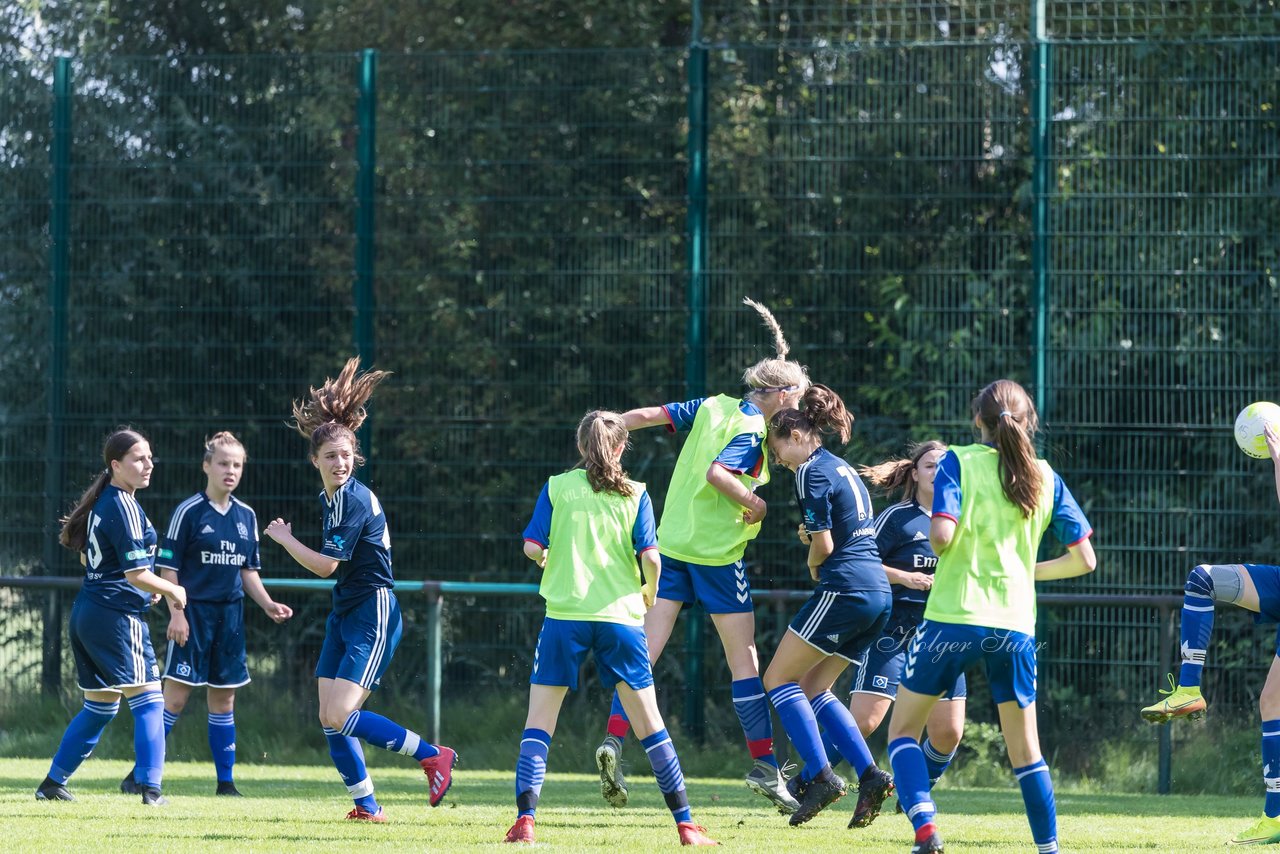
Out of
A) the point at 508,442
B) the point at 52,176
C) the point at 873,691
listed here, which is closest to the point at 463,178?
the point at 508,442

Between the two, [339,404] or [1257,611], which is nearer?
[1257,611]

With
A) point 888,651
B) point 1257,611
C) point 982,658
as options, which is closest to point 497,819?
point 888,651

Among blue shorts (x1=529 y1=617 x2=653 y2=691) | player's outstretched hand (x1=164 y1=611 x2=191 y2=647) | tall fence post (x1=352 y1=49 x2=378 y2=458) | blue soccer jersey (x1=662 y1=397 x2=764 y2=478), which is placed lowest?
player's outstretched hand (x1=164 y1=611 x2=191 y2=647)

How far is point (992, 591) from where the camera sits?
5793 millimetres

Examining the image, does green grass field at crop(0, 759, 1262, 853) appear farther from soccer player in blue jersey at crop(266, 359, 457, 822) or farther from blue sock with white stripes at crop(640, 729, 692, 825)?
soccer player in blue jersey at crop(266, 359, 457, 822)

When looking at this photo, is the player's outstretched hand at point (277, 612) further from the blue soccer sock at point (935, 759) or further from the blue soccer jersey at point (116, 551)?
the blue soccer sock at point (935, 759)

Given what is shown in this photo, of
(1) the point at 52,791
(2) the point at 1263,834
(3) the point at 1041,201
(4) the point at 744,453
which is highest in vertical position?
(3) the point at 1041,201

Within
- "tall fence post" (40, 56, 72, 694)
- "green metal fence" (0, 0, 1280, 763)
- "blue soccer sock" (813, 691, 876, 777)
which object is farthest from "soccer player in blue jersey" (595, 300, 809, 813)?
"tall fence post" (40, 56, 72, 694)

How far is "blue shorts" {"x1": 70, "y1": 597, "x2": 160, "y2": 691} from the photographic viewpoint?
7902 mm

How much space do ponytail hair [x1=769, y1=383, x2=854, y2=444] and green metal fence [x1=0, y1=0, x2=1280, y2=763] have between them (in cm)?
350

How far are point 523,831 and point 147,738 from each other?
2301mm

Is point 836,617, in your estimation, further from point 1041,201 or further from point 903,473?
Answer: point 1041,201

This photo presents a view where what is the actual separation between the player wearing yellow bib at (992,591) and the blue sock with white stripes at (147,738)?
12.3 ft

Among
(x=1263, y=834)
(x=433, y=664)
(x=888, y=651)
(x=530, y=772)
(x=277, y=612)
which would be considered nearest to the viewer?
(x=530, y=772)
